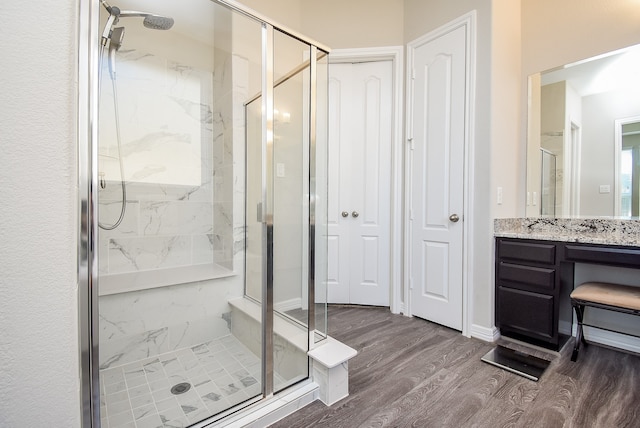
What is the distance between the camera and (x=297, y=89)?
176 centimetres

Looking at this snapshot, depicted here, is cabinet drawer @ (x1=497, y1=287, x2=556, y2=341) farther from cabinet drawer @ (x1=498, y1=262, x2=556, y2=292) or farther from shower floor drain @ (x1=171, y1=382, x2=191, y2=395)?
shower floor drain @ (x1=171, y1=382, x2=191, y2=395)

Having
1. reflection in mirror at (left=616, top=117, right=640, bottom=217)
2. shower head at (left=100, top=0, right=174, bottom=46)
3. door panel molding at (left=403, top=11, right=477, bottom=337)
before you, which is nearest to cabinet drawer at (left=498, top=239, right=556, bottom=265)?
door panel molding at (left=403, top=11, right=477, bottom=337)

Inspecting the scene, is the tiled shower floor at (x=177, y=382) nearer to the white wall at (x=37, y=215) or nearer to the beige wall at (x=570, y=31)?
the white wall at (x=37, y=215)

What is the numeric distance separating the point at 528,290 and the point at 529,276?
0.10 metres

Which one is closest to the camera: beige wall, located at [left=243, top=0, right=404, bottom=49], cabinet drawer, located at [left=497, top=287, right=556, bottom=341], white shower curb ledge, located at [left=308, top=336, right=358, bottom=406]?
white shower curb ledge, located at [left=308, top=336, right=358, bottom=406]

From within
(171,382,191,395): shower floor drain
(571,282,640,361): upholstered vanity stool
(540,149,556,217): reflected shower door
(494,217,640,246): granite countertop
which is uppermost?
(540,149,556,217): reflected shower door

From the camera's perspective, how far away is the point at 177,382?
5.33ft

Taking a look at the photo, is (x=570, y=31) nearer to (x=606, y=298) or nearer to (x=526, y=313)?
(x=606, y=298)

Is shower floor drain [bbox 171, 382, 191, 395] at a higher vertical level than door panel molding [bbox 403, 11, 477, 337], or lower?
lower

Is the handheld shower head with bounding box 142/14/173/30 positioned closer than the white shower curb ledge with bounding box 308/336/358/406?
No

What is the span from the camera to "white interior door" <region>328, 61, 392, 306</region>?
2.73 m

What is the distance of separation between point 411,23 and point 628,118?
179 centimetres

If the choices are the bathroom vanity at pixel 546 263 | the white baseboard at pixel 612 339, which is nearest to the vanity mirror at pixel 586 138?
the bathroom vanity at pixel 546 263

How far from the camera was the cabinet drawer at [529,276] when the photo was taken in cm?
188
